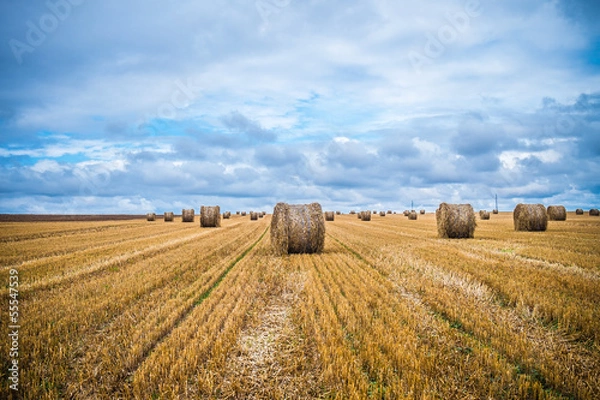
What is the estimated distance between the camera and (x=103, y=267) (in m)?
9.36

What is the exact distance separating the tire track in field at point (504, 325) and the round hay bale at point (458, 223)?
30.3 feet

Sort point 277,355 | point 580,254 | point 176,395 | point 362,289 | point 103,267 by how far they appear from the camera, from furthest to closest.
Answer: point 580,254
point 103,267
point 362,289
point 277,355
point 176,395

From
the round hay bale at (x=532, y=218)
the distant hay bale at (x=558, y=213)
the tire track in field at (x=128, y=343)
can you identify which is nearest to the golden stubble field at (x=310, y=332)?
the tire track in field at (x=128, y=343)

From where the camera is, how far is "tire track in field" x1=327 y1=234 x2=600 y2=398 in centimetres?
353

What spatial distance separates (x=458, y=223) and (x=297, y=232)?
30.3ft

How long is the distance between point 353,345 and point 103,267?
7.90 m

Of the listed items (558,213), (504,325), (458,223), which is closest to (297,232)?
(504,325)

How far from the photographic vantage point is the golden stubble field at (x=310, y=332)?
3.36 meters

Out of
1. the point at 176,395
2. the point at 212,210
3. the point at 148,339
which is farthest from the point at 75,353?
the point at 212,210

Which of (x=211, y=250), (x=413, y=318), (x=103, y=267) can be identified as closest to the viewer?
(x=413, y=318)

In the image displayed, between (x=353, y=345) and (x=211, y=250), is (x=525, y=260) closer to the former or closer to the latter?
(x=353, y=345)

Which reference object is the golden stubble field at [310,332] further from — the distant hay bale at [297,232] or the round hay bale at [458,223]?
the round hay bale at [458,223]

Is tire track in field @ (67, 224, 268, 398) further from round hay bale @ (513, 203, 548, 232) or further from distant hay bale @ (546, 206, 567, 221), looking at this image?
distant hay bale @ (546, 206, 567, 221)

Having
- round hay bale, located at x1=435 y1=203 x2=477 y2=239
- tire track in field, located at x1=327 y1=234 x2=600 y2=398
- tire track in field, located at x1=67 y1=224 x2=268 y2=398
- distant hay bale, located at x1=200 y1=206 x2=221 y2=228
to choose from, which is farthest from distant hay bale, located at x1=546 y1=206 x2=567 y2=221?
tire track in field, located at x1=67 y1=224 x2=268 y2=398
